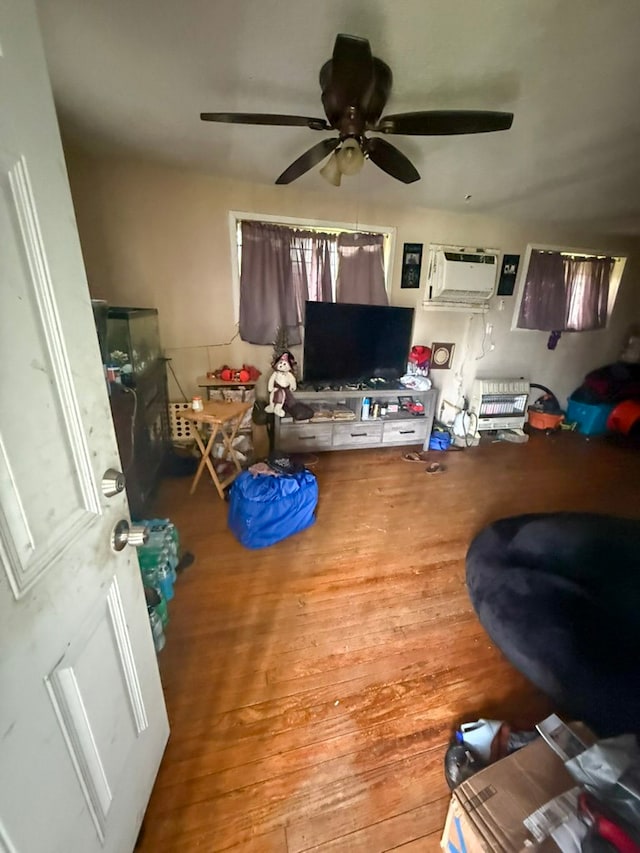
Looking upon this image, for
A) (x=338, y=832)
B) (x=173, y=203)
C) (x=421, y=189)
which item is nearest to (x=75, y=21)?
(x=173, y=203)

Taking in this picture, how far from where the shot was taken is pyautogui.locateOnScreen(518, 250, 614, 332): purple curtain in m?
3.52

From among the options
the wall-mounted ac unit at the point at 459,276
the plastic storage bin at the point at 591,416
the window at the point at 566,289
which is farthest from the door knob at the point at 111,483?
the plastic storage bin at the point at 591,416

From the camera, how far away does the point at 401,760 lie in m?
1.11

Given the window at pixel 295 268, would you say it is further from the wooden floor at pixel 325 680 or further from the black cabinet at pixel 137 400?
the wooden floor at pixel 325 680

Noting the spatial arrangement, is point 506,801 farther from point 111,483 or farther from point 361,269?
point 361,269

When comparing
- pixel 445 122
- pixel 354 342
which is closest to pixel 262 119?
pixel 445 122

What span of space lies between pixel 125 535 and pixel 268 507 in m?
1.23

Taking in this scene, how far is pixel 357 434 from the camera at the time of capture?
10.2 ft

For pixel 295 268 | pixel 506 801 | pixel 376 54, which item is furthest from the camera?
pixel 295 268

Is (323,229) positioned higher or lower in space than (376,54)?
lower

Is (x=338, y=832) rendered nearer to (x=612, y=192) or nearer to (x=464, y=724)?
(x=464, y=724)

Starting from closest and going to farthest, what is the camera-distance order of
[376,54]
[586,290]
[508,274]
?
1. [376,54]
2. [508,274]
3. [586,290]

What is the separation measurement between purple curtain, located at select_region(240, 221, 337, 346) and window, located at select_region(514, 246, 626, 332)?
2165mm

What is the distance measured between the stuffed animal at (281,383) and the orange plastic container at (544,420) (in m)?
2.83
